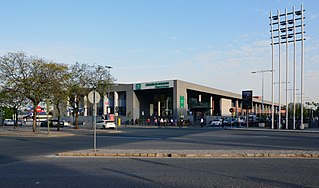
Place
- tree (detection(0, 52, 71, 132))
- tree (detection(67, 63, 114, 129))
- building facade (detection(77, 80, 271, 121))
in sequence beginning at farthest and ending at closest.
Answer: building facade (detection(77, 80, 271, 121)), tree (detection(67, 63, 114, 129)), tree (detection(0, 52, 71, 132))

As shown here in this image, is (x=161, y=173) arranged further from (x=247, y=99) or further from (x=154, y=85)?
(x=154, y=85)

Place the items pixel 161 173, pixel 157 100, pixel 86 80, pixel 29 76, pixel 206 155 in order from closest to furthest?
pixel 161 173, pixel 206 155, pixel 29 76, pixel 86 80, pixel 157 100

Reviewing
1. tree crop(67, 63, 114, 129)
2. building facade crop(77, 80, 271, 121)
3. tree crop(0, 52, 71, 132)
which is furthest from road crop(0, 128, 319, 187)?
building facade crop(77, 80, 271, 121)

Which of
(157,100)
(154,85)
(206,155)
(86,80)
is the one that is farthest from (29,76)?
(157,100)

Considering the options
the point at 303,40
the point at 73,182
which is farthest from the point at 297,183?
the point at 303,40

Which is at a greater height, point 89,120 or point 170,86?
point 170,86

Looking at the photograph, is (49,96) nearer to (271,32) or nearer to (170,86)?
(271,32)

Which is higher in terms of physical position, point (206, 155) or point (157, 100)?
point (157, 100)

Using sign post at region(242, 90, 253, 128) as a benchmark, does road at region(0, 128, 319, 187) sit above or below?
below

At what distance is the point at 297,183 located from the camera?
351 inches

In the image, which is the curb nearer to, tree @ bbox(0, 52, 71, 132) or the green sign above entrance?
tree @ bbox(0, 52, 71, 132)

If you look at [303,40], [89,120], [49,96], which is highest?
[303,40]

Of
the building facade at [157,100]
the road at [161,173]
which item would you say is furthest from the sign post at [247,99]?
the road at [161,173]

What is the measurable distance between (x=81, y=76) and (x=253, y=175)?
39.5 m
